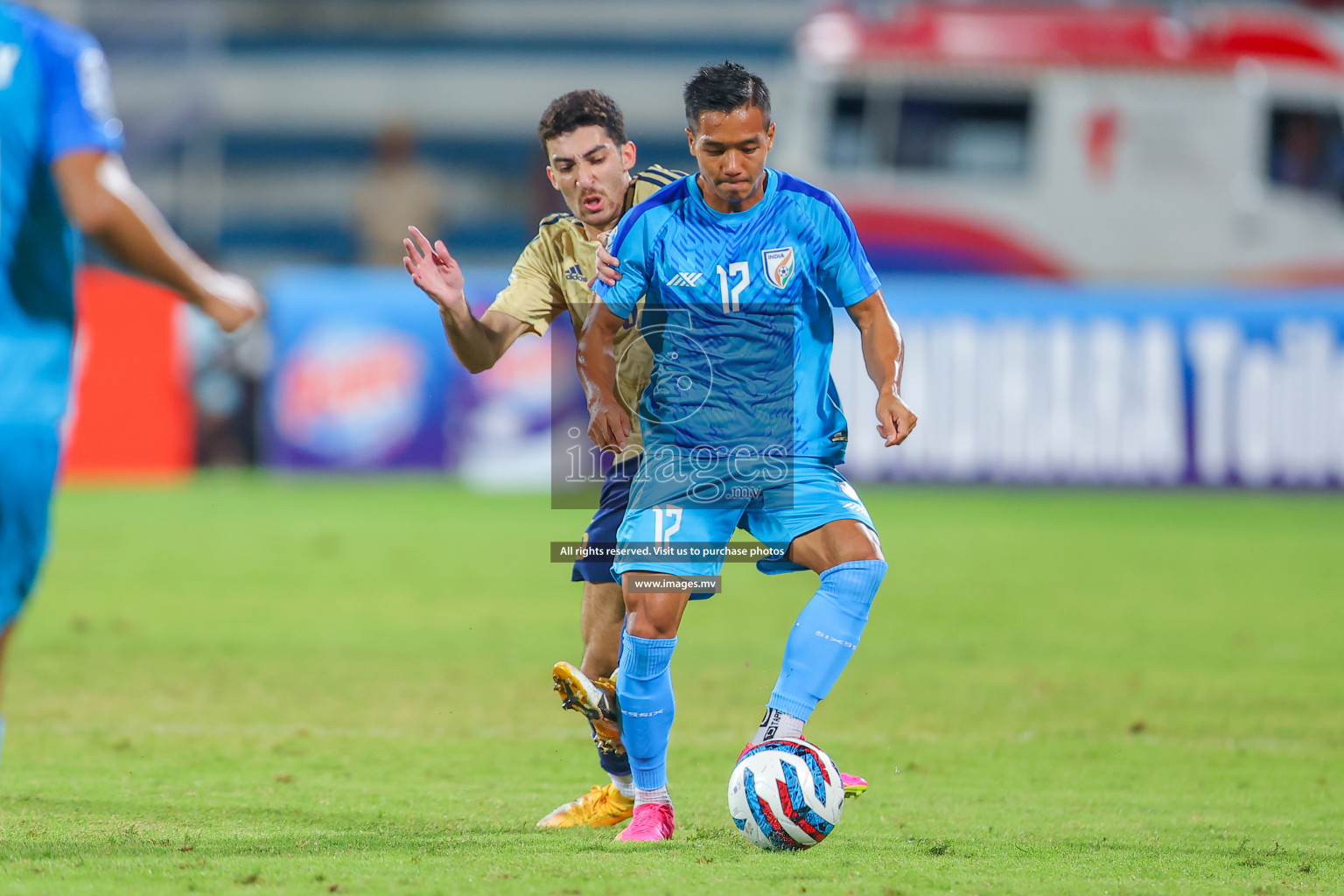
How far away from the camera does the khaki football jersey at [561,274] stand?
16.9 ft

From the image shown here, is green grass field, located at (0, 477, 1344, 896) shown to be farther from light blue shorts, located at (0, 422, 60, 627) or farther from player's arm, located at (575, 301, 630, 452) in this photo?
player's arm, located at (575, 301, 630, 452)

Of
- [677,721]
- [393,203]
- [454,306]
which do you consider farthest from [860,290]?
[393,203]

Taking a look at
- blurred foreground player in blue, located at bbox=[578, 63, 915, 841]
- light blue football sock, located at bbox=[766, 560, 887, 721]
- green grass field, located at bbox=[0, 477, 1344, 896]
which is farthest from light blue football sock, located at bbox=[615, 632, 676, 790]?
light blue football sock, located at bbox=[766, 560, 887, 721]

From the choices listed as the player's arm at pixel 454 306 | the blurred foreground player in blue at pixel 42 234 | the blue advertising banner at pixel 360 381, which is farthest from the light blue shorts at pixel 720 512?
the blue advertising banner at pixel 360 381

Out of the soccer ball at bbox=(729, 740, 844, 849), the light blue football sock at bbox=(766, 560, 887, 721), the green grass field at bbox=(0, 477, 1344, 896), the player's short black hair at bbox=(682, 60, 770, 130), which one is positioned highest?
the player's short black hair at bbox=(682, 60, 770, 130)

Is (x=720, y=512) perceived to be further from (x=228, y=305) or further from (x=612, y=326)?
(x=228, y=305)

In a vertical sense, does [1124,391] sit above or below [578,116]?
below

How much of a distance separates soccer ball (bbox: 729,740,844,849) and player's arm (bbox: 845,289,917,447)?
3.00 feet

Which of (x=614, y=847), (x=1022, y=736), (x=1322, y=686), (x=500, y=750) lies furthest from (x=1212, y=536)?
(x=614, y=847)

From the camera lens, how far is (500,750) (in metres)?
6.08

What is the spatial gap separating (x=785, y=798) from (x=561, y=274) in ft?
5.95

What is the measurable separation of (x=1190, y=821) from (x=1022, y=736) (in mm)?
1451

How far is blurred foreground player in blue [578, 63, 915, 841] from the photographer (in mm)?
4645

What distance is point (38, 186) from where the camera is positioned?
3658 millimetres
